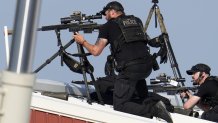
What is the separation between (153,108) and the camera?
26.0 ft

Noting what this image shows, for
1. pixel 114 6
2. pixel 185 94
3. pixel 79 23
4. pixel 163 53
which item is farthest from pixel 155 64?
pixel 185 94

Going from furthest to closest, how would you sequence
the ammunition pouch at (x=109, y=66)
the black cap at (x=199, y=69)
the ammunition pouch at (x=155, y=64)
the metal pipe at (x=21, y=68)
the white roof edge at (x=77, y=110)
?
the black cap at (x=199, y=69) → the ammunition pouch at (x=109, y=66) → the ammunition pouch at (x=155, y=64) → the white roof edge at (x=77, y=110) → the metal pipe at (x=21, y=68)

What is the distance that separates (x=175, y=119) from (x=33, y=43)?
5088 mm

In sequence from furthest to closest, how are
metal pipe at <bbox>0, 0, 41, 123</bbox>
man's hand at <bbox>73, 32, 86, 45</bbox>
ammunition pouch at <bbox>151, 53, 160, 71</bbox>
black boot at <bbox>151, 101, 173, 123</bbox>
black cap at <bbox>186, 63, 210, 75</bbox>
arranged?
black cap at <bbox>186, 63, 210, 75</bbox> → ammunition pouch at <bbox>151, 53, 160, 71</bbox> → man's hand at <bbox>73, 32, 86, 45</bbox> → black boot at <bbox>151, 101, 173, 123</bbox> → metal pipe at <bbox>0, 0, 41, 123</bbox>

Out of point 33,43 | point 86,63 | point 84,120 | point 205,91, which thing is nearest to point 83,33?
point 86,63

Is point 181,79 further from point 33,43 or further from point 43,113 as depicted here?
point 33,43

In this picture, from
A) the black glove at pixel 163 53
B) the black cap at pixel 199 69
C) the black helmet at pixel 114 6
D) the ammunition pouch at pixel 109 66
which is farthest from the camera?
the black glove at pixel 163 53

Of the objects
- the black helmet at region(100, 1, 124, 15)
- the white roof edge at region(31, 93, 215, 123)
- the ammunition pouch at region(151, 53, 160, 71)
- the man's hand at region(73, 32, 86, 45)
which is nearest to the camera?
the white roof edge at region(31, 93, 215, 123)

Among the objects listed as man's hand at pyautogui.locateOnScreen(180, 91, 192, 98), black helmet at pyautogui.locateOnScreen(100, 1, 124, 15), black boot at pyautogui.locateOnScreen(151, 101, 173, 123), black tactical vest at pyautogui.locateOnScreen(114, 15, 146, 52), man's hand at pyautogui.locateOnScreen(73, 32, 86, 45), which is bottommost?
black boot at pyautogui.locateOnScreen(151, 101, 173, 123)

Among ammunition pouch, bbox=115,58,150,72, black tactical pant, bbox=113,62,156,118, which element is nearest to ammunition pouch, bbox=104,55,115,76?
ammunition pouch, bbox=115,58,150,72

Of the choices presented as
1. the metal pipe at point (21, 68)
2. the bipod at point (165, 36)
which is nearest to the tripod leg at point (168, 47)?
the bipod at point (165, 36)

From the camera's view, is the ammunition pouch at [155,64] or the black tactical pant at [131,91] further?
the ammunition pouch at [155,64]

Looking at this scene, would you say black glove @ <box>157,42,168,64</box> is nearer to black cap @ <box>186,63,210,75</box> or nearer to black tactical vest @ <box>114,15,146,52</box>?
black cap @ <box>186,63,210,75</box>

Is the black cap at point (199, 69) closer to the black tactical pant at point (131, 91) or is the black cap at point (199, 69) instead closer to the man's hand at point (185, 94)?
the man's hand at point (185, 94)
